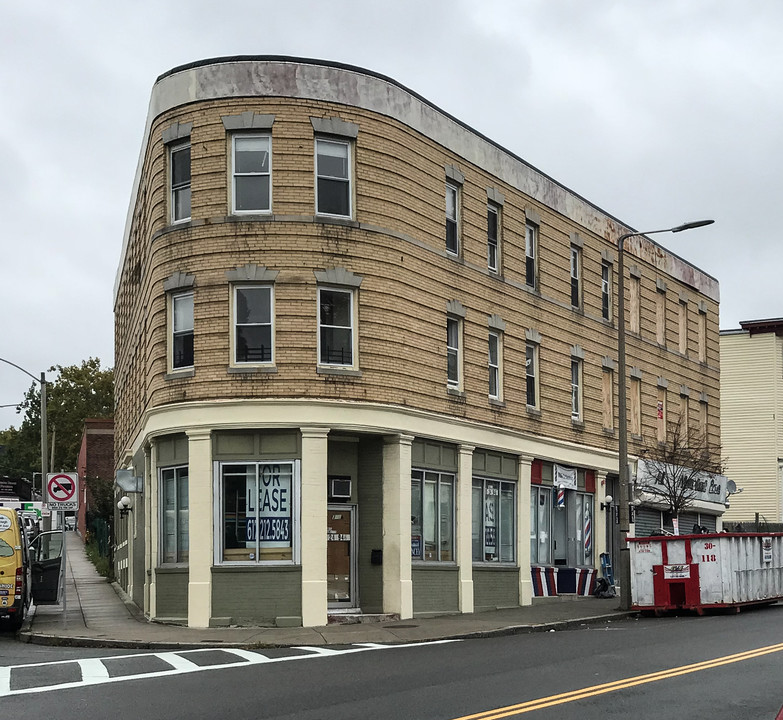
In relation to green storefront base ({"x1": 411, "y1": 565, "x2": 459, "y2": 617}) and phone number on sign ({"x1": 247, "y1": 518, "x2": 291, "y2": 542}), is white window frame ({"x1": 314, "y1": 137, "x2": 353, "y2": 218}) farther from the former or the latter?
green storefront base ({"x1": 411, "y1": 565, "x2": 459, "y2": 617})

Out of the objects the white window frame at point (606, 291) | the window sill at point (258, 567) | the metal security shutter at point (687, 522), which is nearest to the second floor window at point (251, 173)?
the window sill at point (258, 567)

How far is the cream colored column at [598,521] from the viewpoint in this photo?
35000 millimetres

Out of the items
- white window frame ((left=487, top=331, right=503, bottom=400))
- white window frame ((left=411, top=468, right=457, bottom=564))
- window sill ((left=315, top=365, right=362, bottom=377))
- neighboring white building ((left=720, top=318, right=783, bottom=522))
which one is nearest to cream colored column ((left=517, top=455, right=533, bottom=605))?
white window frame ((left=487, top=331, right=503, bottom=400))

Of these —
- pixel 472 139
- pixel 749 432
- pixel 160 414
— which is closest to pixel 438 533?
pixel 160 414

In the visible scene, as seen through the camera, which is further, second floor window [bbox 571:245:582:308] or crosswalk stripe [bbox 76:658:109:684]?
second floor window [bbox 571:245:582:308]

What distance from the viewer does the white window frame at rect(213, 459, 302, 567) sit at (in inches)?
935

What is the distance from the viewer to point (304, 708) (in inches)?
480

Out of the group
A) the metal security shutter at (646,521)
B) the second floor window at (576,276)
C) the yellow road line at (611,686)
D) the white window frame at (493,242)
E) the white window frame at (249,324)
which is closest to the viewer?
the yellow road line at (611,686)

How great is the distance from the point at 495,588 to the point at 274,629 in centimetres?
763

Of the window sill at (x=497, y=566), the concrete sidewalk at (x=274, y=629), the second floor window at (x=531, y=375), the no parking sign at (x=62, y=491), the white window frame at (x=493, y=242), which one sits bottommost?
the concrete sidewalk at (x=274, y=629)

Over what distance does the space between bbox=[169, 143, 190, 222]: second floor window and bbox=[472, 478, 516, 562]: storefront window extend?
30.0ft

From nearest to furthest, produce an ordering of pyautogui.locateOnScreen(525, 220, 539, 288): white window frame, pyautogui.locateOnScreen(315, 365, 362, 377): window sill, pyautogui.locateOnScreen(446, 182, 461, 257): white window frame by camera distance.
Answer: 1. pyautogui.locateOnScreen(315, 365, 362, 377): window sill
2. pyautogui.locateOnScreen(446, 182, 461, 257): white window frame
3. pyautogui.locateOnScreen(525, 220, 539, 288): white window frame

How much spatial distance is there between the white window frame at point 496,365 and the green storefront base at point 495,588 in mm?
4138

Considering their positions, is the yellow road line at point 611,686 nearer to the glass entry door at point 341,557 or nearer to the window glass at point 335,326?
the glass entry door at point 341,557
